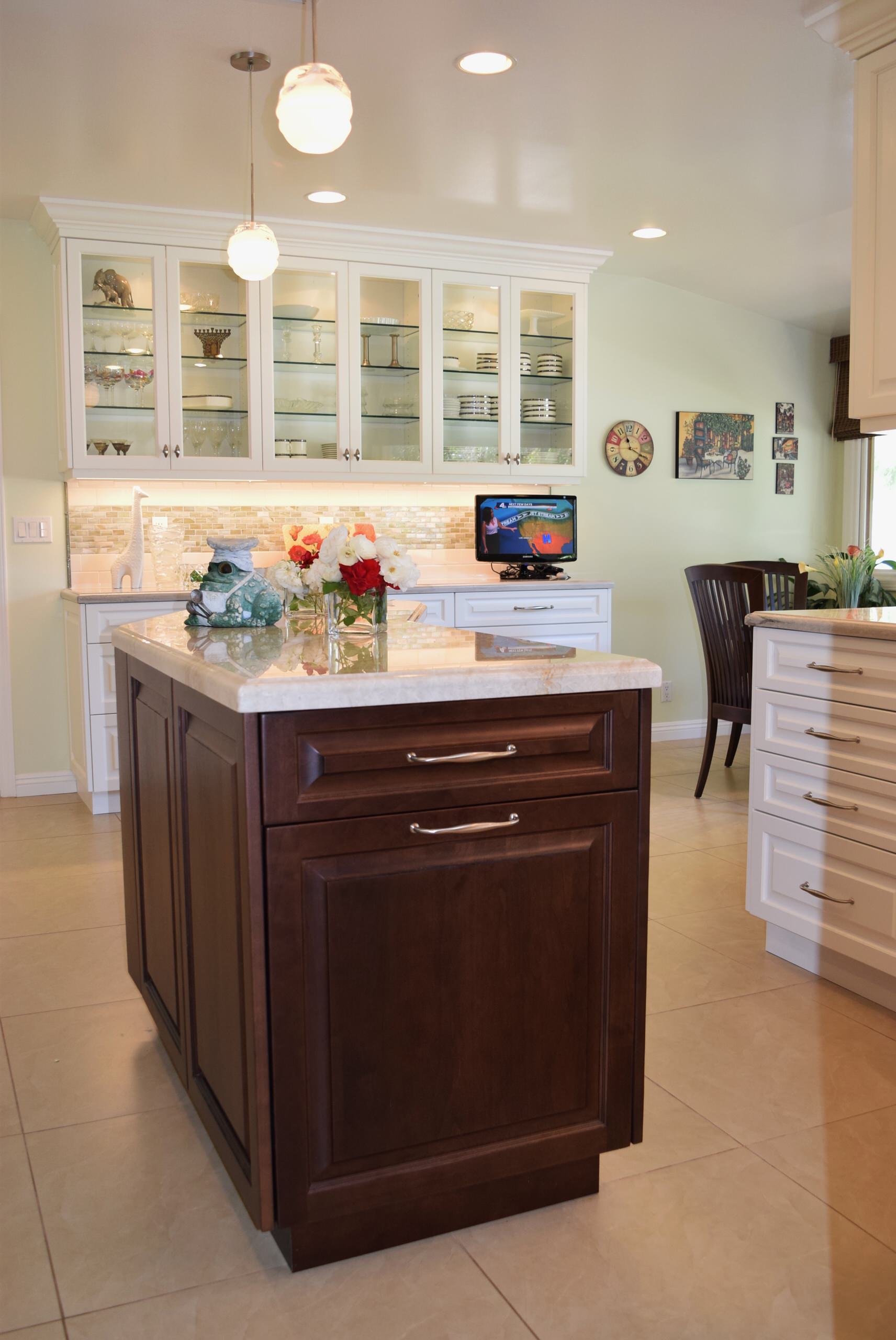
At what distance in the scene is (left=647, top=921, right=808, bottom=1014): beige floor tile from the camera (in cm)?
269

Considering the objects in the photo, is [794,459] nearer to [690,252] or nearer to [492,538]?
[690,252]

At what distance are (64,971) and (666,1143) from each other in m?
1.65

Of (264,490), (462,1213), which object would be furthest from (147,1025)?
(264,490)

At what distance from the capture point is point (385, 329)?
5.00 meters

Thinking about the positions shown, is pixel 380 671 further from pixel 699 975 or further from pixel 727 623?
pixel 727 623

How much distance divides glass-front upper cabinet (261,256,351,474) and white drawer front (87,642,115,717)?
1.09m

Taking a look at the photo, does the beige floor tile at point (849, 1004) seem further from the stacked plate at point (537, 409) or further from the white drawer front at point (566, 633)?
the stacked plate at point (537, 409)

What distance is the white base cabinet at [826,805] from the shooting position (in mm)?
2545

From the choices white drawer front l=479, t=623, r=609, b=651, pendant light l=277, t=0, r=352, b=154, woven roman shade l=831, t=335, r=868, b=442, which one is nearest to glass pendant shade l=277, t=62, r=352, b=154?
pendant light l=277, t=0, r=352, b=154

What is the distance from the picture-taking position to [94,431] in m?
4.54

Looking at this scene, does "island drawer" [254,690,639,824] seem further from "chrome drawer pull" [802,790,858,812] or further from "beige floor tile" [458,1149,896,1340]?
"chrome drawer pull" [802,790,858,812]

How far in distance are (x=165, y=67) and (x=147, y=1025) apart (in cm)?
267

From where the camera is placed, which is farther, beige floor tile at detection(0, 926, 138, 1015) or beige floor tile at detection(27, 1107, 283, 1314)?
beige floor tile at detection(0, 926, 138, 1015)

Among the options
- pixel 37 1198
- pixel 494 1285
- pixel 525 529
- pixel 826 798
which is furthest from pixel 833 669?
pixel 525 529
